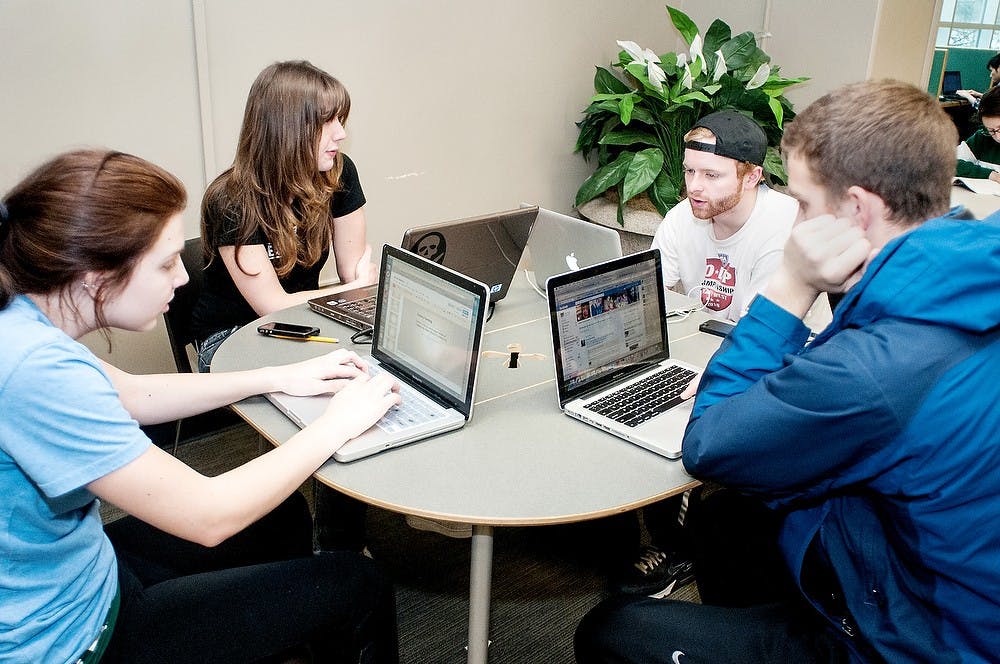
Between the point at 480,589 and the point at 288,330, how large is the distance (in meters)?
0.85

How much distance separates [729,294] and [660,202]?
1.70 meters

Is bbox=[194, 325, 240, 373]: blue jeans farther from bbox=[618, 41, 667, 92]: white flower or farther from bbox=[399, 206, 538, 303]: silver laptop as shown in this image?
bbox=[618, 41, 667, 92]: white flower

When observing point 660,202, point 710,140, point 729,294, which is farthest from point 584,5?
point 729,294

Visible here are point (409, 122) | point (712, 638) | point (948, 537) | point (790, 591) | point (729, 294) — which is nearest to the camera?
point (948, 537)

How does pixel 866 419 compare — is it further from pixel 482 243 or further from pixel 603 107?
pixel 603 107

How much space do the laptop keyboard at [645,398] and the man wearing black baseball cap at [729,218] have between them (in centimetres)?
59

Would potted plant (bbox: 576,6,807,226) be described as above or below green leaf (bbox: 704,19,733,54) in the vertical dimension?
below

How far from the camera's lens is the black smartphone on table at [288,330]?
6.59 ft

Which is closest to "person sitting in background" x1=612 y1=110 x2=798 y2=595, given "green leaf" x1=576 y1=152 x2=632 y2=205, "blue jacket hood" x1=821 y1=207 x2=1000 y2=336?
"blue jacket hood" x1=821 y1=207 x2=1000 y2=336

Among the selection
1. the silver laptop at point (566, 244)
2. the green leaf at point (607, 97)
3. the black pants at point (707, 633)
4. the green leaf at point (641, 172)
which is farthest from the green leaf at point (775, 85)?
the black pants at point (707, 633)

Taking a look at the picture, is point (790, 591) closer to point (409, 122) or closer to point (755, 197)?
point (755, 197)

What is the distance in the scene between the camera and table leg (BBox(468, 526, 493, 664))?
4.89ft

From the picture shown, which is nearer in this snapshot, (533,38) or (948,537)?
(948,537)

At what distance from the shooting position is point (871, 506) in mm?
1174
